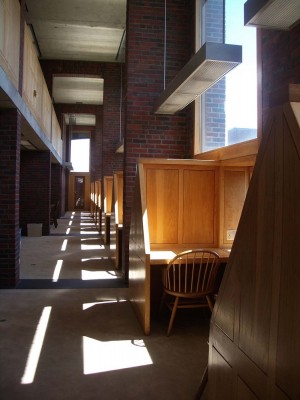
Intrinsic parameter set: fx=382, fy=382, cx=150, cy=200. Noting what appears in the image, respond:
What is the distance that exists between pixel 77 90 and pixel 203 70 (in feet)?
41.8

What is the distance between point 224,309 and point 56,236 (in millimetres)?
9888

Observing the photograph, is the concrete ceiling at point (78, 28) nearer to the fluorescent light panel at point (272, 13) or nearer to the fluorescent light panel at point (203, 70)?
the fluorescent light panel at point (203, 70)

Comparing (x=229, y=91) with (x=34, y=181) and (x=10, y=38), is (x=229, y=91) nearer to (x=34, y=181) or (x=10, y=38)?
(x=10, y=38)

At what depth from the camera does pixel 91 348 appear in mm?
→ 3252

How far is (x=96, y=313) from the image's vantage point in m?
4.21

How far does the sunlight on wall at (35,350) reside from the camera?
8.96 feet

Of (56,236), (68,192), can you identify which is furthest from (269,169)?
(68,192)

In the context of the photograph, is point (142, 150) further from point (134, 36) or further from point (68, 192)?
point (68, 192)

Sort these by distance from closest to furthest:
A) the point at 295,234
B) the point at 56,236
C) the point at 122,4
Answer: the point at 295,234 → the point at 122,4 → the point at 56,236

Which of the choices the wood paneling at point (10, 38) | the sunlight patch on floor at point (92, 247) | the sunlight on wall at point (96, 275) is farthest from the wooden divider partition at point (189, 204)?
the sunlight patch on floor at point (92, 247)

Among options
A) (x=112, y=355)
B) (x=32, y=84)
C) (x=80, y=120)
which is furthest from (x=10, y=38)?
(x=80, y=120)

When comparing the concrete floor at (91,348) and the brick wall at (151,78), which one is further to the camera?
the brick wall at (151,78)

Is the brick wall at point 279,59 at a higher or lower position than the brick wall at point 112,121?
lower

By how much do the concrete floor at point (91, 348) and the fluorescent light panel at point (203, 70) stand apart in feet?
7.90
